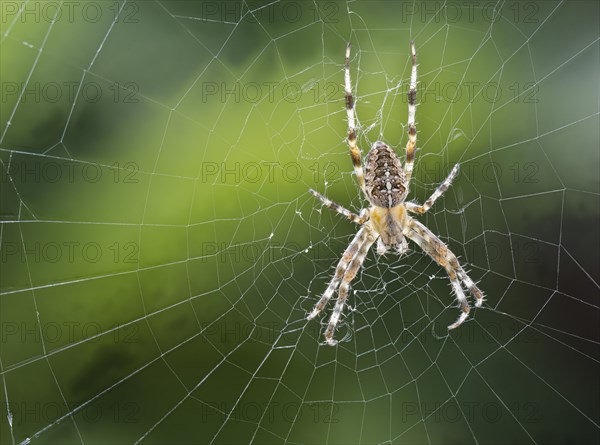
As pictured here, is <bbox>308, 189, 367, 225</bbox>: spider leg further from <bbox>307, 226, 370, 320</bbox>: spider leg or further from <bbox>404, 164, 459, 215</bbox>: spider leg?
<bbox>404, 164, 459, 215</bbox>: spider leg

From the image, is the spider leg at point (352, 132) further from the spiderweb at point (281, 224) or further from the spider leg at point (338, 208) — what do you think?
the spiderweb at point (281, 224)

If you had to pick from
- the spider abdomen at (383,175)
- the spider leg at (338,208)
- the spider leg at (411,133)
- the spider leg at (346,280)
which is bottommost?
the spider leg at (346,280)

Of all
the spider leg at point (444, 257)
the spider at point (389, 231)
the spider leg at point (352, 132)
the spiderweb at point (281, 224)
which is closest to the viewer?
the spider leg at point (352, 132)

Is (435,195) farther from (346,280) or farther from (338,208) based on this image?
(346,280)

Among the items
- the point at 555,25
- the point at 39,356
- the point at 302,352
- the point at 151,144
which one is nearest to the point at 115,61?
the point at 151,144

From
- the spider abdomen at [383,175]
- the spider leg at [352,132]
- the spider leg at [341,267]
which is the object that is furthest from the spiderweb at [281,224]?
the spider abdomen at [383,175]

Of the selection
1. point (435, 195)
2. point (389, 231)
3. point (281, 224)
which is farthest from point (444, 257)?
point (281, 224)

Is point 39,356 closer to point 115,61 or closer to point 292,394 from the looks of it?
point 292,394

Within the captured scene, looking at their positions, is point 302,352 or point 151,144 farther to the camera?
point 302,352
